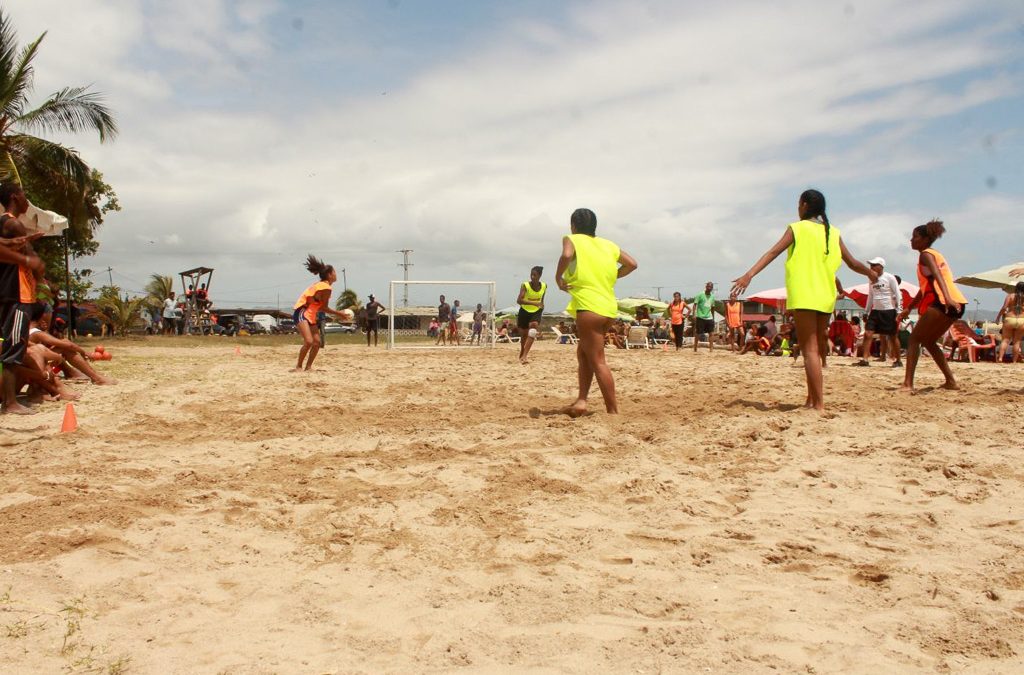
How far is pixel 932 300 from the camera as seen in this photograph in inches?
296

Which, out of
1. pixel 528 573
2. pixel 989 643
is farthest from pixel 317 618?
pixel 989 643

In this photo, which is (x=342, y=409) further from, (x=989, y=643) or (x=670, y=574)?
(x=989, y=643)

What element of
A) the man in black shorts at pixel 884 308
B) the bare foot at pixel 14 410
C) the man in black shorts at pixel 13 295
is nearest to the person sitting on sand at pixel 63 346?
the bare foot at pixel 14 410

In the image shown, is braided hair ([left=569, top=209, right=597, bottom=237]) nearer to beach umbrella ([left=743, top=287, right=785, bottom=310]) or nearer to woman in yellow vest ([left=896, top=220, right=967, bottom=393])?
woman in yellow vest ([left=896, top=220, right=967, bottom=393])

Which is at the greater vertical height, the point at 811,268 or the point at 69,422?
the point at 811,268

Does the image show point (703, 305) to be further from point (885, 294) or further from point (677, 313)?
point (885, 294)

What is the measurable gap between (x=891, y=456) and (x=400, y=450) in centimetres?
299

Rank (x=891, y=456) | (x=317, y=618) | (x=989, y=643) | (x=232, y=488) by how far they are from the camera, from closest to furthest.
Answer: (x=989, y=643), (x=317, y=618), (x=232, y=488), (x=891, y=456)

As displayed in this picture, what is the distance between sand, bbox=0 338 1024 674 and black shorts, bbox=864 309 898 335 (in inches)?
228

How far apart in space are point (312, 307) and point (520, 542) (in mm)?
8157

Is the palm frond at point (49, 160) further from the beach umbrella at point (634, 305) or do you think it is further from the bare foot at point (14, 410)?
the beach umbrella at point (634, 305)

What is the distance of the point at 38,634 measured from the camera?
255cm

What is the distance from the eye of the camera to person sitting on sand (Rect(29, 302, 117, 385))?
25.0 ft

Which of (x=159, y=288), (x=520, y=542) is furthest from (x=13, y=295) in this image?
(x=159, y=288)
